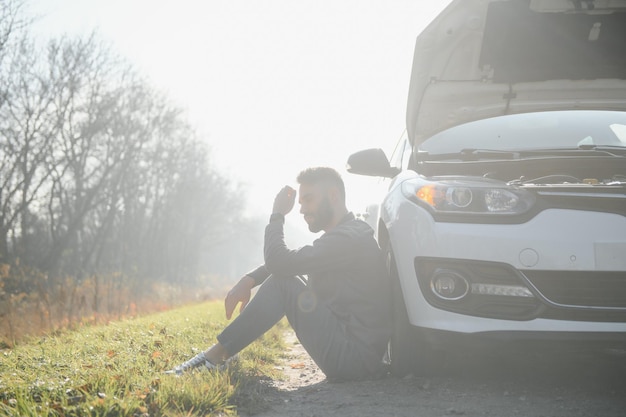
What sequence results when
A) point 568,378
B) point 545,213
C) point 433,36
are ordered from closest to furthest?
point 545,213 < point 568,378 < point 433,36

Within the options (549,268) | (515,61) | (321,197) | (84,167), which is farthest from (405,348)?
(84,167)

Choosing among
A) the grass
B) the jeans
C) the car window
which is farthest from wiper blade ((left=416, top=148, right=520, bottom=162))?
the grass

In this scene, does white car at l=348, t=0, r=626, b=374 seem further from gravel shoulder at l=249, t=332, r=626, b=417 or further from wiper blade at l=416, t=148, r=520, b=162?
gravel shoulder at l=249, t=332, r=626, b=417

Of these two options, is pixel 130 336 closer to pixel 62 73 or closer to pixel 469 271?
pixel 469 271

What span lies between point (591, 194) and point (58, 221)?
24.9 meters

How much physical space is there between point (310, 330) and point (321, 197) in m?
0.91

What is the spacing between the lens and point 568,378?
351 cm

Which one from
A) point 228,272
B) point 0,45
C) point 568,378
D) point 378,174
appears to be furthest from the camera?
point 228,272

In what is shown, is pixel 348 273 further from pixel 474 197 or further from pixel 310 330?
pixel 474 197

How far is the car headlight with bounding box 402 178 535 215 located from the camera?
2908 mm

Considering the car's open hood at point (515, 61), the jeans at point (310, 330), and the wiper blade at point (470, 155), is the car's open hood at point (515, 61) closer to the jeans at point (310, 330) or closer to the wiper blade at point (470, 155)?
the wiper blade at point (470, 155)

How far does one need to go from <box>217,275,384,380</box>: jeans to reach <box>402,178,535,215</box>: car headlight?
939 mm

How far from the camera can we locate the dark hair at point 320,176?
374cm

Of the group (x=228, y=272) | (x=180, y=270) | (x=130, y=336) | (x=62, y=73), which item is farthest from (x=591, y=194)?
(x=228, y=272)
